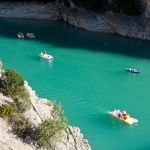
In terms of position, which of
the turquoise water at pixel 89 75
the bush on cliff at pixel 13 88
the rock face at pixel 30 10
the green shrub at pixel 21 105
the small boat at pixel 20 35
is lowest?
the turquoise water at pixel 89 75

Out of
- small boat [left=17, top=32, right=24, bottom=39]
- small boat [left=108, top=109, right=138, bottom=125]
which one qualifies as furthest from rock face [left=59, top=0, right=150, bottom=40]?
small boat [left=108, top=109, right=138, bottom=125]

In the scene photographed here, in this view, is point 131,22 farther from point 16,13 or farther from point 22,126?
point 22,126

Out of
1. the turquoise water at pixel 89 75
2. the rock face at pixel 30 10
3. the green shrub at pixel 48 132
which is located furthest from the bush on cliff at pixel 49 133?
the rock face at pixel 30 10

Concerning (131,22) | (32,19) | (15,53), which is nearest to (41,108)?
(15,53)

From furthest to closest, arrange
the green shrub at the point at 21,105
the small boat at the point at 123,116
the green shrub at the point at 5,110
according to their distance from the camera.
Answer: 1. the small boat at the point at 123,116
2. the green shrub at the point at 21,105
3. the green shrub at the point at 5,110

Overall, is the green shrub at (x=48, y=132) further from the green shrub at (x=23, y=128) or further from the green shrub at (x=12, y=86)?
the green shrub at (x=12, y=86)

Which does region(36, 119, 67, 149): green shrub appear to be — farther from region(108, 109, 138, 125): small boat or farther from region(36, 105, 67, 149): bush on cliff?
region(108, 109, 138, 125): small boat
